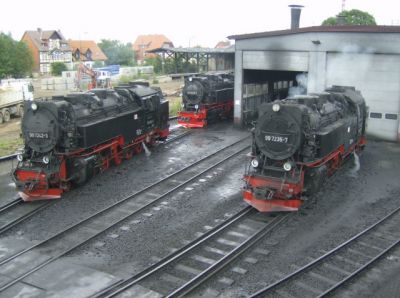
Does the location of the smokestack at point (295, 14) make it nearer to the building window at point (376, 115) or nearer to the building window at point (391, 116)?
the building window at point (376, 115)

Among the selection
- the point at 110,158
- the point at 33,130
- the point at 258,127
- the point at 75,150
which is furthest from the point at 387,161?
the point at 33,130

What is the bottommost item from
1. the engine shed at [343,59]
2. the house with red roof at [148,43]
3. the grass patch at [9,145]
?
the grass patch at [9,145]

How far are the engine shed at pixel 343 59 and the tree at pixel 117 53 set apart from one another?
69.0 metres

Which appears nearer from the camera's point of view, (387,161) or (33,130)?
(33,130)

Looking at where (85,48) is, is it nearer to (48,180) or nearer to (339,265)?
(48,180)

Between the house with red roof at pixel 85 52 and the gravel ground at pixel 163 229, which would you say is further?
the house with red roof at pixel 85 52

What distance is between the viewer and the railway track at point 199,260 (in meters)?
8.28

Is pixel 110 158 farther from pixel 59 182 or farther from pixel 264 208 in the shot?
pixel 264 208

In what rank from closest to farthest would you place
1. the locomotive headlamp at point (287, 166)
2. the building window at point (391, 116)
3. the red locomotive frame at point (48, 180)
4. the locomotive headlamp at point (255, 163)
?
the locomotive headlamp at point (287, 166), the locomotive headlamp at point (255, 163), the red locomotive frame at point (48, 180), the building window at point (391, 116)

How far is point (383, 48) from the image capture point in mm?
19641

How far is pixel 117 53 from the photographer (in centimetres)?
9794

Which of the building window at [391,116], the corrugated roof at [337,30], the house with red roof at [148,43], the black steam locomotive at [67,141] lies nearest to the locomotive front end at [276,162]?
the black steam locomotive at [67,141]

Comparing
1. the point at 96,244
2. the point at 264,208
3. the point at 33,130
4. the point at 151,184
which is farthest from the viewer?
the point at 151,184

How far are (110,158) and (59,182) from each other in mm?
3001
